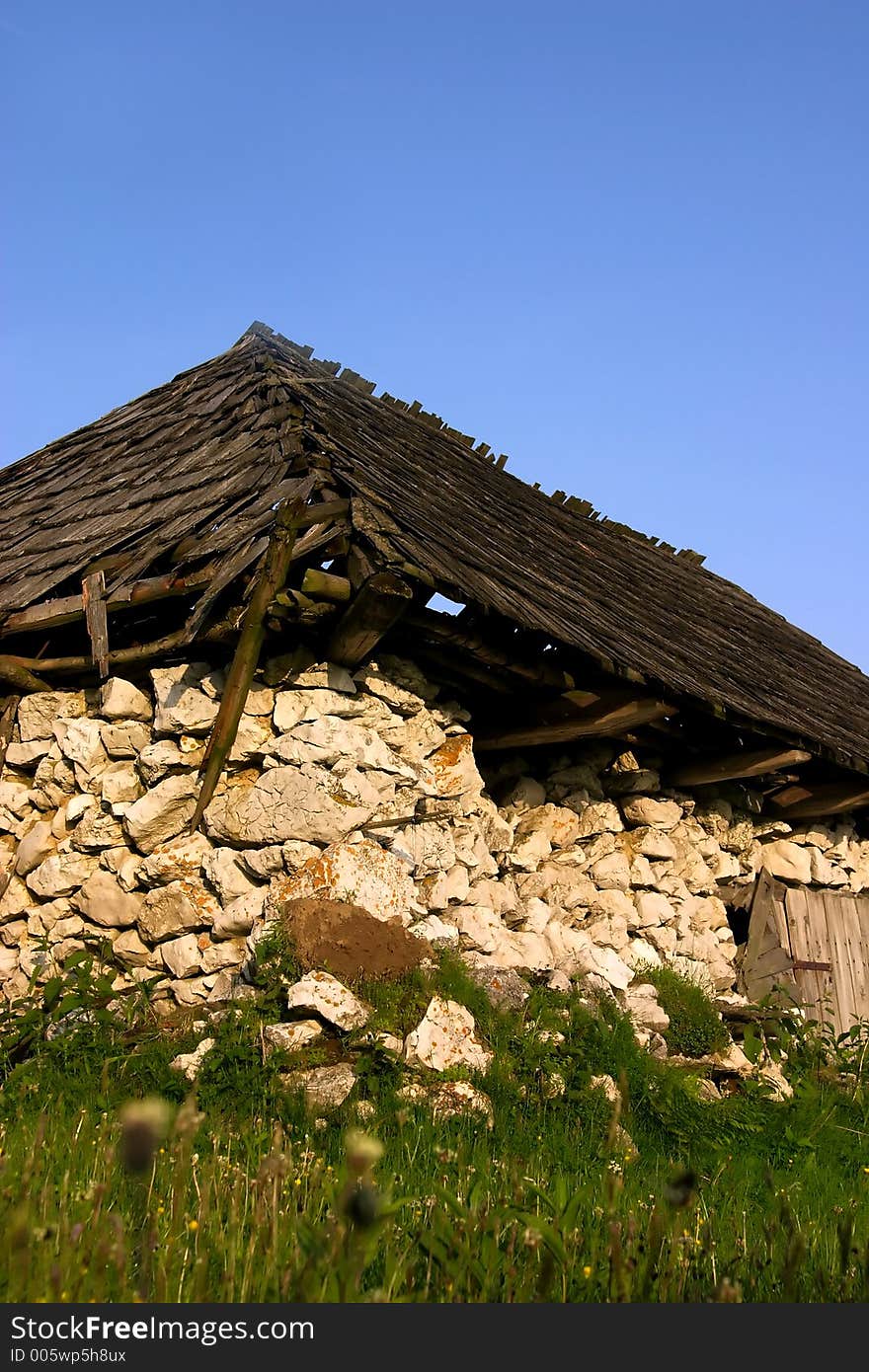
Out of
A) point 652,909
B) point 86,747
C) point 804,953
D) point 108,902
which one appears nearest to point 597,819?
point 652,909

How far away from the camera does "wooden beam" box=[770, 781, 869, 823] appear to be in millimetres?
7059

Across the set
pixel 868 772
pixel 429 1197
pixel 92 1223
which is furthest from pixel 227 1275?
pixel 868 772

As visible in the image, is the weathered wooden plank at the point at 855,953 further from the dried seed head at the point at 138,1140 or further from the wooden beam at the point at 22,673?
the dried seed head at the point at 138,1140

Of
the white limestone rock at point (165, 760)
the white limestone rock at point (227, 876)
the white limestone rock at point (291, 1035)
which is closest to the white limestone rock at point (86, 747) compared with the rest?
the white limestone rock at point (165, 760)

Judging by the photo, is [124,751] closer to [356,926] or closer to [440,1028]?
[356,926]

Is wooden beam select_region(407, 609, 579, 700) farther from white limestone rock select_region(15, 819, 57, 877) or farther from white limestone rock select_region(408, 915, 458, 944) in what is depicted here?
white limestone rock select_region(15, 819, 57, 877)

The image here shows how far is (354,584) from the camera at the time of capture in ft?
14.5

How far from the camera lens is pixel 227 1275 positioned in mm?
1724

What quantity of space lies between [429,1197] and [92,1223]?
1143 mm

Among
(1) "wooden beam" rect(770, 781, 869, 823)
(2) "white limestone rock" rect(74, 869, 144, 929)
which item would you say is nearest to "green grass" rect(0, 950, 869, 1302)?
(2) "white limestone rock" rect(74, 869, 144, 929)

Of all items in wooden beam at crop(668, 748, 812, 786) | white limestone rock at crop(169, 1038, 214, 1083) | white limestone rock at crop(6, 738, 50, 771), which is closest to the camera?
white limestone rock at crop(169, 1038, 214, 1083)

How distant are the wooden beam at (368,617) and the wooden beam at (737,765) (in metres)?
2.48

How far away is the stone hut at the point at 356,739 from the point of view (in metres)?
4.54

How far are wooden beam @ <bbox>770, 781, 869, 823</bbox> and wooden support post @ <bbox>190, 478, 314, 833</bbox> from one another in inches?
161
